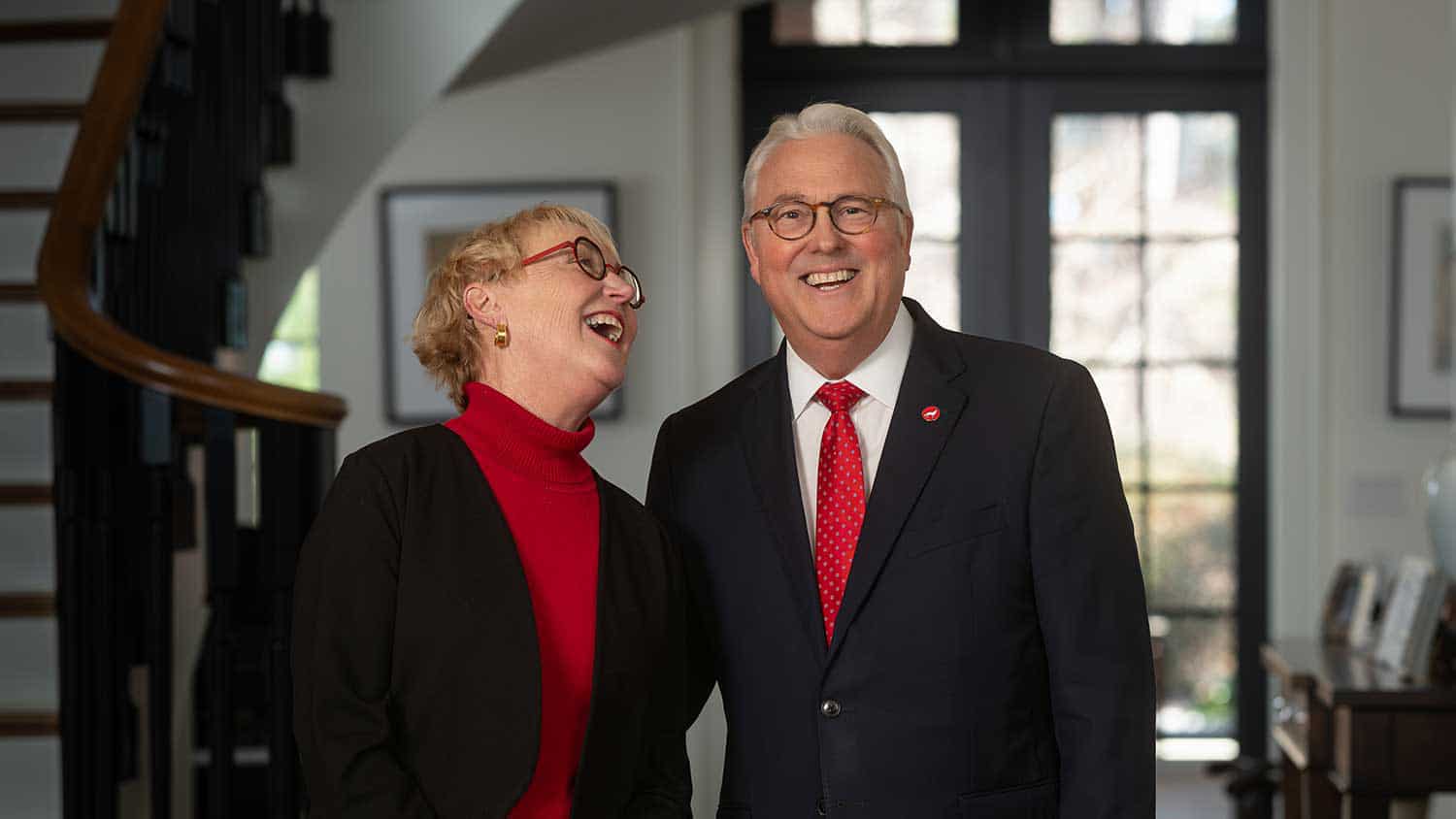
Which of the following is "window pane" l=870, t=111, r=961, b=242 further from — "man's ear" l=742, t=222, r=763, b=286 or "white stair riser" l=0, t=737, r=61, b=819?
"man's ear" l=742, t=222, r=763, b=286

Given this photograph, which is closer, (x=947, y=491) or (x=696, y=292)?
(x=947, y=491)

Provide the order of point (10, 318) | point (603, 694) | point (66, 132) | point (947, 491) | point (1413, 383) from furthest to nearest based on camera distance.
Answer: point (1413, 383) < point (66, 132) < point (10, 318) < point (947, 491) < point (603, 694)

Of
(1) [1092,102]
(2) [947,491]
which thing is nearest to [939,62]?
(1) [1092,102]

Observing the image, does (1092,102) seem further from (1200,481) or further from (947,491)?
(947,491)

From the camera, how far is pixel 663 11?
486 centimetres

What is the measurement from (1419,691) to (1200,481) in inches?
92.9

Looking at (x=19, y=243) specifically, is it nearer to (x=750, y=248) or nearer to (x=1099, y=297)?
(x=750, y=248)

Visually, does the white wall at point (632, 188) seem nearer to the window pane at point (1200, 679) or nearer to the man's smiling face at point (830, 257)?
the window pane at point (1200, 679)

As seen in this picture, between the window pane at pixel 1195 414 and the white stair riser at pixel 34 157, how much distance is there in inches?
141

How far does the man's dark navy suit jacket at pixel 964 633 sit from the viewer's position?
1.79 meters

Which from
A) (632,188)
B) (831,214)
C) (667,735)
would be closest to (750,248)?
(831,214)

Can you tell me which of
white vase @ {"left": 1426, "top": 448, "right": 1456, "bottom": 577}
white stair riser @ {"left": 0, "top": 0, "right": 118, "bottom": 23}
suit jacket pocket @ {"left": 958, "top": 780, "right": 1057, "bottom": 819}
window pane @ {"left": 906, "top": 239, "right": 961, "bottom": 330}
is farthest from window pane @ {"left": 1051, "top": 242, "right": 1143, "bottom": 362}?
suit jacket pocket @ {"left": 958, "top": 780, "right": 1057, "bottom": 819}

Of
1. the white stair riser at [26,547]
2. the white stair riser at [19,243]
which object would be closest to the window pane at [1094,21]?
the white stair riser at [19,243]

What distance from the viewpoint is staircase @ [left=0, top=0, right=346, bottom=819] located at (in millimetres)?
2648
